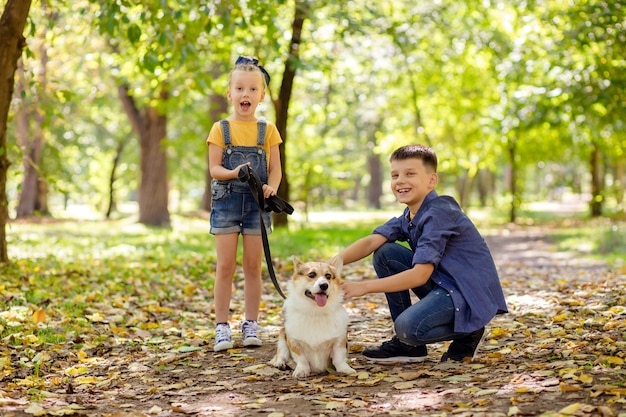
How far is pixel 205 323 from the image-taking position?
6.77 m

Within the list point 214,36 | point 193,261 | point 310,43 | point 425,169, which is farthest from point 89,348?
point 310,43

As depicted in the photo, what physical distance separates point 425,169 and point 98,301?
13.8 ft

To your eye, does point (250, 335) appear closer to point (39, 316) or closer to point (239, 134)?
point (239, 134)

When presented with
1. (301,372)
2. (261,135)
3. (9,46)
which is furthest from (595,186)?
(301,372)

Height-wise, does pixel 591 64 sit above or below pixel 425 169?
above

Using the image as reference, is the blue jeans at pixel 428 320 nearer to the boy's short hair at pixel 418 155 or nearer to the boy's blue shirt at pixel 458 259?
the boy's blue shirt at pixel 458 259

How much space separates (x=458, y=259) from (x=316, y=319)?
3.54 ft

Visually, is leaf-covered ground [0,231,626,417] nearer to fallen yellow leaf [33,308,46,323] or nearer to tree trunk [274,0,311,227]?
fallen yellow leaf [33,308,46,323]

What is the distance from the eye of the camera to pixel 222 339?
5.37 metres

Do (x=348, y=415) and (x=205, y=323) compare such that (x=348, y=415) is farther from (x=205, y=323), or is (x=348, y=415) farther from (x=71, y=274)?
(x=71, y=274)

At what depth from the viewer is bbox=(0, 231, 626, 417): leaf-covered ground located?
3768mm

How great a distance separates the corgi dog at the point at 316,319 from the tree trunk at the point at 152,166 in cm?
1517

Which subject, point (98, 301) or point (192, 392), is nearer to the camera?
point (192, 392)

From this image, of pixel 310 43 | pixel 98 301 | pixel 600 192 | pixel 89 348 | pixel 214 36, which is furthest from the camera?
pixel 600 192
